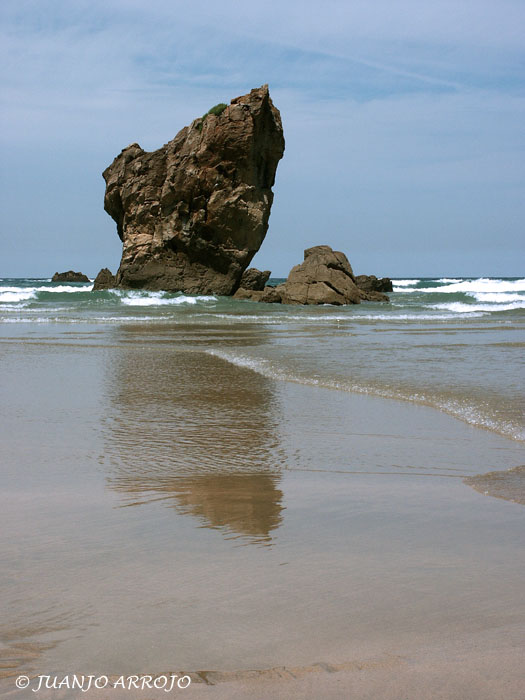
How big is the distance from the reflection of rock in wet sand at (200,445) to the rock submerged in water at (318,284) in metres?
26.5

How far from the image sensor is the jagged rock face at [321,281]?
35031 mm

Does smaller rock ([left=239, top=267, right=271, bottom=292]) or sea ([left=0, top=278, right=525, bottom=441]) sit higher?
→ smaller rock ([left=239, top=267, right=271, bottom=292])

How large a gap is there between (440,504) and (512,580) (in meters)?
1.01

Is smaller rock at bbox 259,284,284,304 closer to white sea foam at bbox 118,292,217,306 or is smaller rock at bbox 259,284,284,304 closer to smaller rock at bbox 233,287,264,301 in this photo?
smaller rock at bbox 233,287,264,301

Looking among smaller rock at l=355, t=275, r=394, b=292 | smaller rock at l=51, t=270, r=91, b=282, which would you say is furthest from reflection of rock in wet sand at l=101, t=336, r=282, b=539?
smaller rock at l=51, t=270, r=91, b=282

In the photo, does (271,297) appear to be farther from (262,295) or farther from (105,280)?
(105,280)

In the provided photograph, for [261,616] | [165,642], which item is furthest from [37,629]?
[261,616]

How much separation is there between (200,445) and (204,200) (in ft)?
106

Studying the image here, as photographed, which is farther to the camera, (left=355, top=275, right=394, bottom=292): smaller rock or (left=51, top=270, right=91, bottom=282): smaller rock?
(left=51, top=270, right=91, bottom=282): smaller rock

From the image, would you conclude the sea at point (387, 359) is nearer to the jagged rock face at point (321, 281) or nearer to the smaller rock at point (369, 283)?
the jagged rock face at point (321, 281)

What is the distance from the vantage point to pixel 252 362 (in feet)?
32.9

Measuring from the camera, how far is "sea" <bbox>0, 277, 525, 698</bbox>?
2002 millimetres

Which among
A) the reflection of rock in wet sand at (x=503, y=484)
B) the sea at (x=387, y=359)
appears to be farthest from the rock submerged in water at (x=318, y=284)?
the reflection of rock in wet sand at (x=503, y=484)

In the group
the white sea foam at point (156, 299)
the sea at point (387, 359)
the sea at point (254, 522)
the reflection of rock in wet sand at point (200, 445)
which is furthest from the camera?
the white sea foam at point (156, 299)
